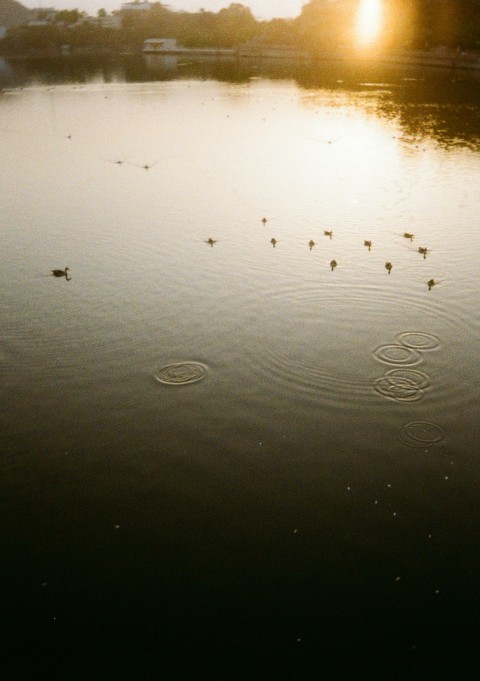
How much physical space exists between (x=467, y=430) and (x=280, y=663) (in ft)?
19.1

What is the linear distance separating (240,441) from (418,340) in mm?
5843

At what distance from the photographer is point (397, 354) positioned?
44.0 feet

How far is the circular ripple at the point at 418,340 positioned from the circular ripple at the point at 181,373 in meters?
5.09

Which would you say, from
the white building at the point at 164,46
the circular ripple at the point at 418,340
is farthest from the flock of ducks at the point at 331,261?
the white building at the point at 164,46

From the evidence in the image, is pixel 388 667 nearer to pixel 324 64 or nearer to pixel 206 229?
pixel 206 229

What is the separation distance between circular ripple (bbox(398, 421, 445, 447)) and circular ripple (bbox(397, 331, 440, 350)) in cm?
308

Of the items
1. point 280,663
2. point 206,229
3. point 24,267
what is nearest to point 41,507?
point 280,663

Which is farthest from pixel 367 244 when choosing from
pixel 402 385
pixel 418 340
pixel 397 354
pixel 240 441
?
pixel 240 441

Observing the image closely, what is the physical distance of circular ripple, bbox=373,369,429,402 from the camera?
38.9 feet

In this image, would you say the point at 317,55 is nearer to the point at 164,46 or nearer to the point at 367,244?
the point at 164,46

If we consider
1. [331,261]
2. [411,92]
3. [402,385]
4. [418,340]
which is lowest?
[402,385]

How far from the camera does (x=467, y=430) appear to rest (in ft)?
35.4

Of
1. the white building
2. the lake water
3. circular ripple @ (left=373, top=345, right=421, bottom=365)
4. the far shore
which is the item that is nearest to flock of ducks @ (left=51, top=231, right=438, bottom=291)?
the lake water

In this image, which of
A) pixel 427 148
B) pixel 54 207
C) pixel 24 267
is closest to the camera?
pixel 24 267
